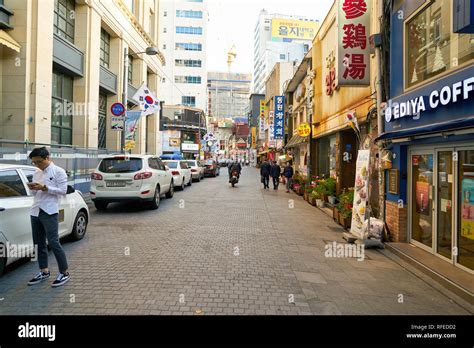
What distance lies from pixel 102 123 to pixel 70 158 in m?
9.38

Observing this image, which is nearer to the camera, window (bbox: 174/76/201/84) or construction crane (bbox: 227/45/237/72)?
window (bbox: 174/76/201/84)

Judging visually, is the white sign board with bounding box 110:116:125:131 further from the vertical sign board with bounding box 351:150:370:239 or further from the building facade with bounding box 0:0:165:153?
the vertical sign board with bounding box 351:150:370:239

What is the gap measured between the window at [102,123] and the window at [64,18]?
4.66 metres

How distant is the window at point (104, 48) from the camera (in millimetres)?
20142

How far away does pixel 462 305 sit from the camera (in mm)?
4320

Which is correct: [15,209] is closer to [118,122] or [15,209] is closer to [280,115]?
[118,122]

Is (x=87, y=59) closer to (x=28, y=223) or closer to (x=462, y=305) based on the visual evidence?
(x=28, y=223)

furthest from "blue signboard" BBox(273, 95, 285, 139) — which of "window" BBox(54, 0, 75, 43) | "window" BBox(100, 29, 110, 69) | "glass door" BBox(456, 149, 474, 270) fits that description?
"glass door" BBox(456, 149, 474, 270)

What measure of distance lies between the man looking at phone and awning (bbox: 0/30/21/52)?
9.36m

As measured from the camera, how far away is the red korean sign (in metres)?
9.23

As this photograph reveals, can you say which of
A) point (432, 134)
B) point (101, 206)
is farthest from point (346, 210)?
point (101, 206)

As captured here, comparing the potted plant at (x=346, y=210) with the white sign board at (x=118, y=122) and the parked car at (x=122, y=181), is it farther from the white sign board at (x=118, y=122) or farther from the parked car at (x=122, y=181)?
the white sign board at (x=118, y=122)

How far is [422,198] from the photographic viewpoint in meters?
6.70
